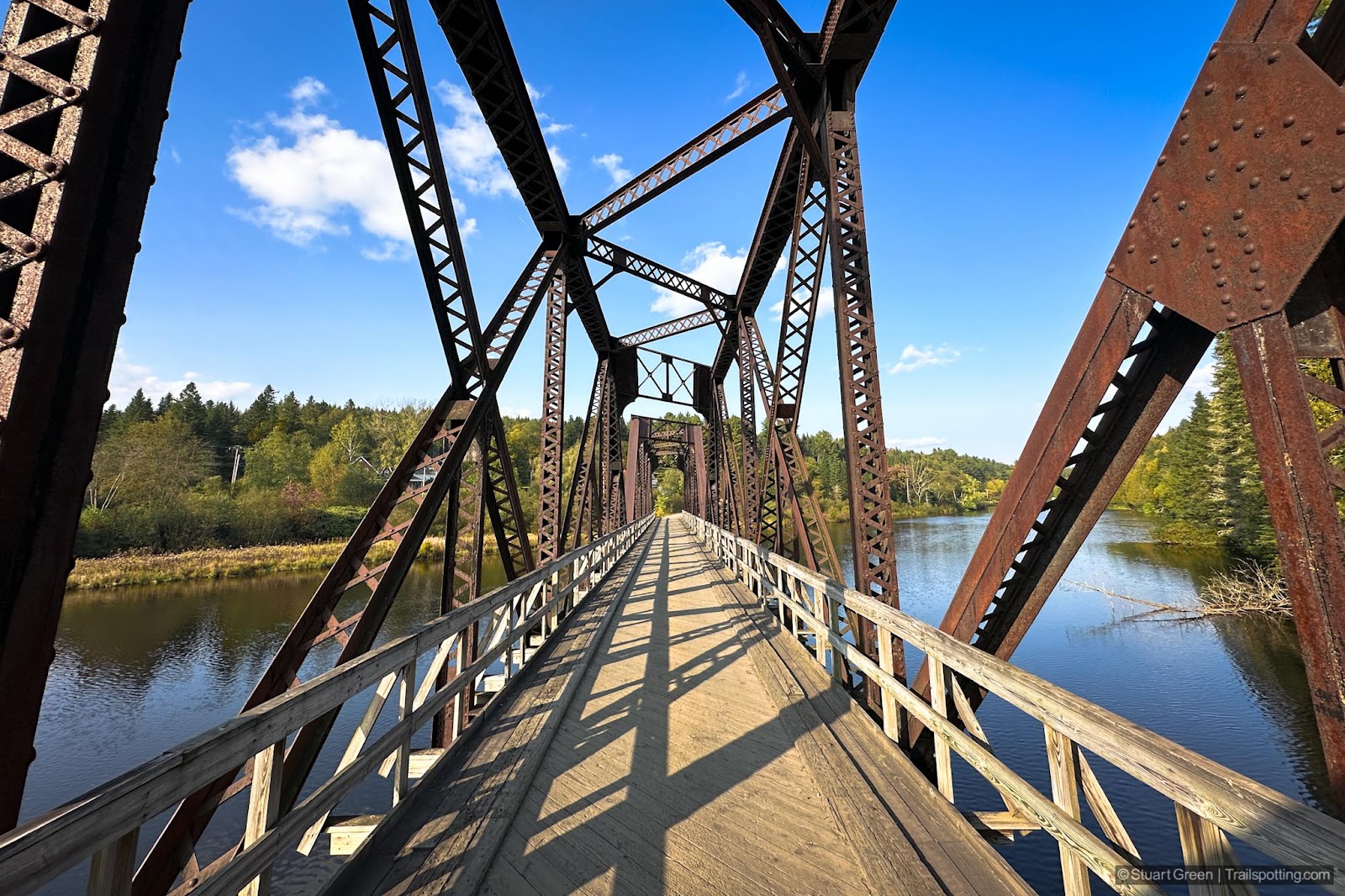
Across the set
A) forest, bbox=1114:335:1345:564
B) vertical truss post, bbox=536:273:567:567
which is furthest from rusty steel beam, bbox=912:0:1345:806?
forest, bbox=1114:335:1345:564

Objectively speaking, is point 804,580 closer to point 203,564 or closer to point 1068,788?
point 1068,788

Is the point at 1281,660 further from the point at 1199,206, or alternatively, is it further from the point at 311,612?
the point at 311,612

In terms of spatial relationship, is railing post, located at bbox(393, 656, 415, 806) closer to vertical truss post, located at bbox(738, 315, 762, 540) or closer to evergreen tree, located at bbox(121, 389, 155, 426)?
vertical truss post, located at bbox(738, 315, 762, 540)

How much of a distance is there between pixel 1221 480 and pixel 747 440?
26.0 meters

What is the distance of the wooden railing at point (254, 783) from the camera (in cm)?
118

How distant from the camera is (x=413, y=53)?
425 centimetres

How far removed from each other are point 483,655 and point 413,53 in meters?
5.20

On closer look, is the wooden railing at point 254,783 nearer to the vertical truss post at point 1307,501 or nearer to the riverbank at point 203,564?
the vertical truss post at point 1307,501

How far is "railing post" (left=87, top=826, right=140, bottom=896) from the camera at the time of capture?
1323 millimetres

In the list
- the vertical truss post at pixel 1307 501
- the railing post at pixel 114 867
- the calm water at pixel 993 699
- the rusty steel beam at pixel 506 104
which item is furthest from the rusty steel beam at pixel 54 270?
the calm water at pixel 993 699

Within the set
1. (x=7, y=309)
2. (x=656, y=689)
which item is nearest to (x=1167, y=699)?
(x=656, y=689)

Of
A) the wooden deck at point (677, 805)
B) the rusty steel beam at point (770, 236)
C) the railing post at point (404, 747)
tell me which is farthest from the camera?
the rusty steel beam at point (770, 236)

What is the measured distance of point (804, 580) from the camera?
19.6 feet

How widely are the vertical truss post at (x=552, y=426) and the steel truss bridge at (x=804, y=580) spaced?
2.48 metres
